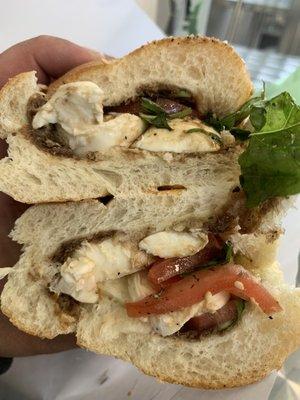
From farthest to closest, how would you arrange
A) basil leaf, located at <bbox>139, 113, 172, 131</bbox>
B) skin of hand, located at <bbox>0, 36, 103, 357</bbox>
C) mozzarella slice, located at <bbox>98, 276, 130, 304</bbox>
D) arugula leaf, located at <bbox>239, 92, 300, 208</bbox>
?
skin of hand, located at <bbox>0, 36, 103, 357</bbox> < mozzarella slice, located at <bbox>98, 276, 130, 304</bbox> < basil leaf, located at <bbox>139, 113, 172, 131</bbox> < arugula leaf, located at <bbox>239, 92, 300, 208</bbox>

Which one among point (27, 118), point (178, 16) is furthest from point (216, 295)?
point (178, 16)

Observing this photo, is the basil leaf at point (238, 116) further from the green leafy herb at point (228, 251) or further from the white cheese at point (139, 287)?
the white cheese at point (139, 287)

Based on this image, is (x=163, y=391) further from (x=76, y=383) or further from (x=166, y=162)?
(x=166, y=162)

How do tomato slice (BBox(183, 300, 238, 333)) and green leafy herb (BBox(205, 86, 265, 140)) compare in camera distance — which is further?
tomato slice (BBox(183, 300, 238, 333))

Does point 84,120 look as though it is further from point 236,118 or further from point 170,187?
point 236,118

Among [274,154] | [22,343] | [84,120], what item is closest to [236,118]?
[274,154]

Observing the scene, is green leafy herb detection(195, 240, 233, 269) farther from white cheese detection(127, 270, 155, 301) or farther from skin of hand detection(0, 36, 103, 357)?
skin of hand detection(0, 36, 103, 357)

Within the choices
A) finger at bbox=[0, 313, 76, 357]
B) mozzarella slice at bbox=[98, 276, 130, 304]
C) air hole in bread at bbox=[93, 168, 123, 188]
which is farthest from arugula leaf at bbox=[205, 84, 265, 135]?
finger at bbox=[0, 313, 76, 357]
